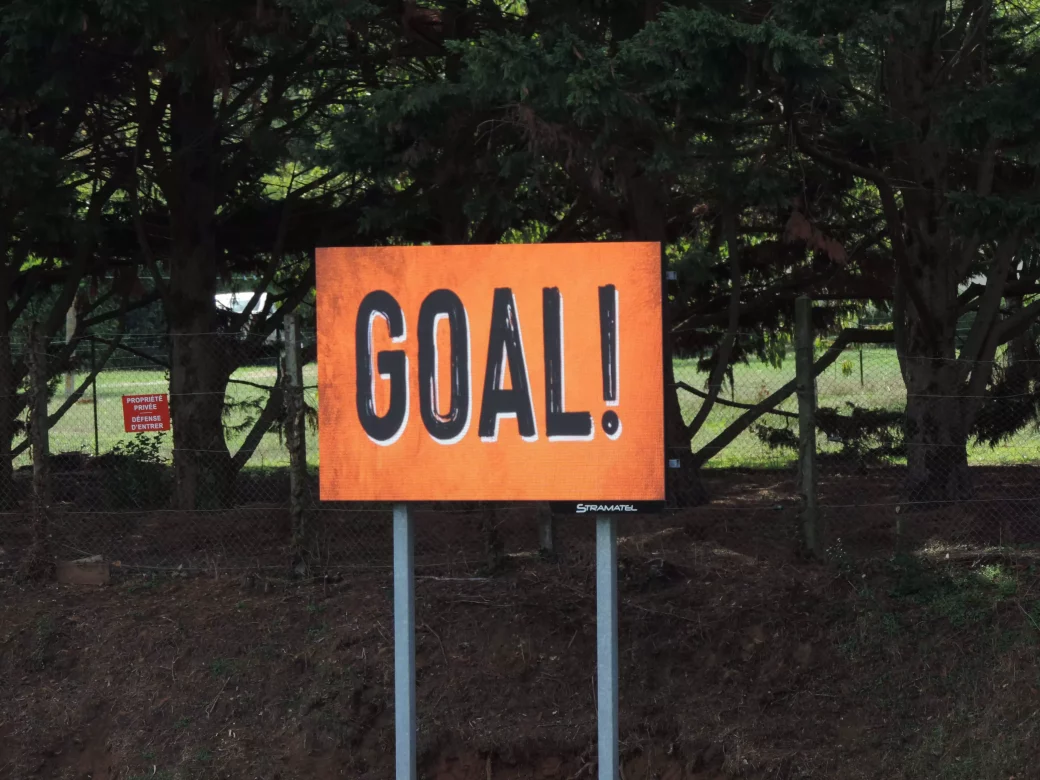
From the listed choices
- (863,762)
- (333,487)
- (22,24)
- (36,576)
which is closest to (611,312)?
(333,487)

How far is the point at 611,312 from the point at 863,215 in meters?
7.00

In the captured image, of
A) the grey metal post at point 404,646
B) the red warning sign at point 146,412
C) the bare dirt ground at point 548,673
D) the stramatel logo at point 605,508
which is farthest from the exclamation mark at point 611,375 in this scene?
the red warning sign at point 146,412

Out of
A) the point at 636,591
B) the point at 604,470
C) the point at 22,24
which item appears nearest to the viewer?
the point at 604,470

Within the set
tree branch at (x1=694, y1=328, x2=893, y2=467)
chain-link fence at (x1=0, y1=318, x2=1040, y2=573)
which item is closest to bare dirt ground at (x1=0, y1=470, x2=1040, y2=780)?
chain-link fence at (x1=0, y1=318, x2=1040, y2=573)

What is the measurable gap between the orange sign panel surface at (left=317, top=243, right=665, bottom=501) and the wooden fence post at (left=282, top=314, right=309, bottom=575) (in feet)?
8.94

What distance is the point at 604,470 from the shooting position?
4.60m

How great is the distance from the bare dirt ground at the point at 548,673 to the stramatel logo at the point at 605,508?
2199mm

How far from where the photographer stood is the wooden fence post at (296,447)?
7.44m

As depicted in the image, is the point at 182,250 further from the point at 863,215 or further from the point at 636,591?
the point at 863,215

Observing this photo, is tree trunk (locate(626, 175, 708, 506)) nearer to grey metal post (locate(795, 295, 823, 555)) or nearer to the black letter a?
grey metal post (locate(795, 295, 823, 555))

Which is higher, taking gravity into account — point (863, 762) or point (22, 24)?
point (22, 24)

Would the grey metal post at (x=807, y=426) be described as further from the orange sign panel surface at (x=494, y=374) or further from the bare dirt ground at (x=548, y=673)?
the orange sign panel surface at (x=494, y=374)

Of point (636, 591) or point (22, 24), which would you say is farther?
point (636, 591)

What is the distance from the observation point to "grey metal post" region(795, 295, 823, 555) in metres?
7.19
